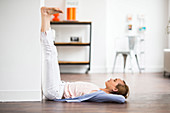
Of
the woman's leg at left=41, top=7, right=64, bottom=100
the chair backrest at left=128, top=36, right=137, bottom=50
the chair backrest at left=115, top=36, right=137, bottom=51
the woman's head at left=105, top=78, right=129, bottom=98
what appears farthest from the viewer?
the chair backrest at left=115, top=36, right=137, bottom=51

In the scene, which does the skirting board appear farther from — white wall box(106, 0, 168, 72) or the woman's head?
white wall box(106, 0, 168, 72)

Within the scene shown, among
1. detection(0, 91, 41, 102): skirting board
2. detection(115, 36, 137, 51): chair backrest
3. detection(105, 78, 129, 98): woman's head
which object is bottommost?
detection(0, 91, 41, 102): skirting board

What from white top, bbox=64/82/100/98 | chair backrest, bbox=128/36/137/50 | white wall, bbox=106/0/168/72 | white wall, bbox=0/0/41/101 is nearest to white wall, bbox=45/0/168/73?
white wall, bbox=106/0/168/72

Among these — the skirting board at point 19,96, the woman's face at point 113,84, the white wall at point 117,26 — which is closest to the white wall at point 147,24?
the white wall at point 117,26

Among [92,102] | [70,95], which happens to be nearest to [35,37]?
[70,95]

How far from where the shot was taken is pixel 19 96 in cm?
228

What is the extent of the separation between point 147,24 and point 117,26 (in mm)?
721

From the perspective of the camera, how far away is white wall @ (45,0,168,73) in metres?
5.48

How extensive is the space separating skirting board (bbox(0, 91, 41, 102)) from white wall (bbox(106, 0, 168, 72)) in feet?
11.7

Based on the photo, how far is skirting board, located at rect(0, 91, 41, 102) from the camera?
2256mm

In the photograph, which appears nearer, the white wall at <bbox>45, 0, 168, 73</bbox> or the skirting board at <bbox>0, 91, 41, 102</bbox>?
the skirting board at <bbox>0, 91, 41, 102</bbox>

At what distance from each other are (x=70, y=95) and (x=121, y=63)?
3533mm

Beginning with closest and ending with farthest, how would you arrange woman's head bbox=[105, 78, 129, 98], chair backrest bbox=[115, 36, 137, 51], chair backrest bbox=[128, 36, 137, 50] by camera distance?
woman's head bbox=[105, 78, 129, 98]
chair backrest bbox=[128, 36, 137, 50]
chair backrest bbox=[115, 36, 137, 51]

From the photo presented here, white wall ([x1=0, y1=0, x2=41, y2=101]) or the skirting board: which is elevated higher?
white wall ([x1=0, y1=0, x2=41, y2=101])
